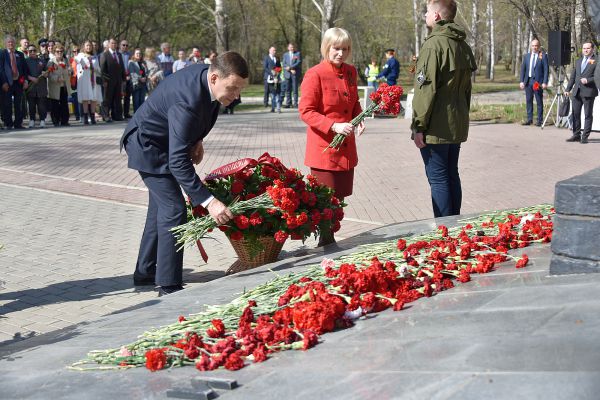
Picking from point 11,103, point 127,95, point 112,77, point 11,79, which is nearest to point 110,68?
point 112,77

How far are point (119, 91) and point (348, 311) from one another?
1948cm

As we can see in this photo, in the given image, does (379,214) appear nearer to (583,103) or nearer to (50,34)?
(583,103)

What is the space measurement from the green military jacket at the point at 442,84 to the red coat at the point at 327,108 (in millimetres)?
550

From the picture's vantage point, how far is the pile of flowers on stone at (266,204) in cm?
565

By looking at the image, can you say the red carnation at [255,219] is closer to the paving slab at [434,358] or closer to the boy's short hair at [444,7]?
the paving slab at [434,358]

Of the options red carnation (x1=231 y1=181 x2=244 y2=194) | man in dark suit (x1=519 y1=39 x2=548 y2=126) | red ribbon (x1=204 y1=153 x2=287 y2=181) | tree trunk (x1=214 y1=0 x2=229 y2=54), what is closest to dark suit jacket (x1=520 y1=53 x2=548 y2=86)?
man in dark suit (x1=519 y1=39 x2=548 y2=126)

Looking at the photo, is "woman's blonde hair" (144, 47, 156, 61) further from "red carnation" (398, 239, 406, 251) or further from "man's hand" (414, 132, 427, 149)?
"red carnation" (398, 239, 406, 251)

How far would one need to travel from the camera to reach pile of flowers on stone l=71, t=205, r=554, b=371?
3434mm

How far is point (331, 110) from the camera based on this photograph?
6.36 meters

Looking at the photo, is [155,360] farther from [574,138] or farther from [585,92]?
[574,138]

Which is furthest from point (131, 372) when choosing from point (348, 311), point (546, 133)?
point (546, 133)

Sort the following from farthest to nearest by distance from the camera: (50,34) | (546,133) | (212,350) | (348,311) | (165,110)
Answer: (50,34), (546,133), (165,110), (348,311), (212,350)

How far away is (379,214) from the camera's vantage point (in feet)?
29.4

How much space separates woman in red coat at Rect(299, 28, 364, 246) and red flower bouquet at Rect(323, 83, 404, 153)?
7 cm
